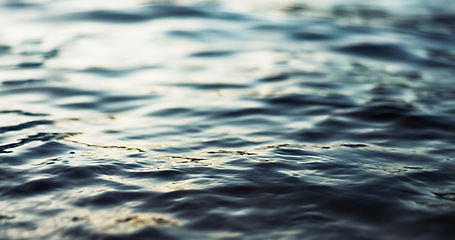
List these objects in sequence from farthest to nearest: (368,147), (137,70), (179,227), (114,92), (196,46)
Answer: (196,46) < (137,70) < (114,92) < (368,147) < (179,227)

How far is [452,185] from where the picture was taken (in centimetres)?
238

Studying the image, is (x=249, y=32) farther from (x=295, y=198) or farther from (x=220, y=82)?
(x=295, y=198)

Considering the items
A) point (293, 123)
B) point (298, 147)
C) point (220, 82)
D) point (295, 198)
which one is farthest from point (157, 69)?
point (295, 198)

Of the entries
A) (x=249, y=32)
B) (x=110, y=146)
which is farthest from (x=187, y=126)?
(x=249, y=32)

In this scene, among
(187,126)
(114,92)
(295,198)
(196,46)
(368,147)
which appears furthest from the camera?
(196,46)

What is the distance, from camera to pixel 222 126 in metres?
3.21

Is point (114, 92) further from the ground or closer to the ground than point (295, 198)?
further from the ground

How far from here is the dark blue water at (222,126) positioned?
2.10 meters

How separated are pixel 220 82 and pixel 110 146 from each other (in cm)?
143

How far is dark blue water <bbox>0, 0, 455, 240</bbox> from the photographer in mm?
2100

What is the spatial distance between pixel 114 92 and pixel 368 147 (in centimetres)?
190

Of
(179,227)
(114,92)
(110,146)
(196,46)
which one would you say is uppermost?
(196,46)

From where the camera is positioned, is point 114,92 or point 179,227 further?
point 114,92

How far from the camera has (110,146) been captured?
285 centimetres
